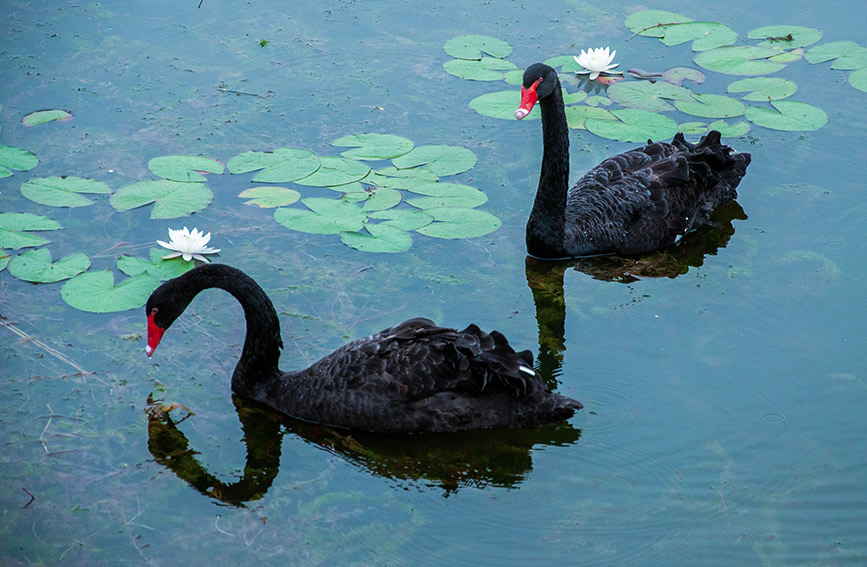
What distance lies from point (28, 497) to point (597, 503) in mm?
2854

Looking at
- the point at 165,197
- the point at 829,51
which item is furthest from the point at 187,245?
the point at 829,51

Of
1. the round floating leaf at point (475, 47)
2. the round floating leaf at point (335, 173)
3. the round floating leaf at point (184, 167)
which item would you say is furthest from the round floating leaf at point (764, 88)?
the round floating leaf at point (184, 167)

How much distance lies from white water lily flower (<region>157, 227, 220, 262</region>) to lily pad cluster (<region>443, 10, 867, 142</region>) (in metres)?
2.88

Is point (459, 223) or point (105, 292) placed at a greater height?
point (459, 223)

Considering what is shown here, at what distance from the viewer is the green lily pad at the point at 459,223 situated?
701 cm

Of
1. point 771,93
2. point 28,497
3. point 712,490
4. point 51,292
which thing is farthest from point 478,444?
point 771,93

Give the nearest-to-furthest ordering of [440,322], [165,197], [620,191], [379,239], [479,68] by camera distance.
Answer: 1. [440,322]
2. [379,239]
3. [620,191]
4. [165,197]
5. [479,68]

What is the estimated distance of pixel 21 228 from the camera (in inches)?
272

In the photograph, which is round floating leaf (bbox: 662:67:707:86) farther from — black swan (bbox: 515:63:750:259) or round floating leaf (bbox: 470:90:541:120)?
black swan (bbox: 515:63:750:259)

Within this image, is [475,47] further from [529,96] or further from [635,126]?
[529,96]

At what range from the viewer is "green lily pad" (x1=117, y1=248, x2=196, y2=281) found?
6.49 meters

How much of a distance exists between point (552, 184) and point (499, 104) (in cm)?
191

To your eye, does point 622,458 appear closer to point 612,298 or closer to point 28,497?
point 612,298

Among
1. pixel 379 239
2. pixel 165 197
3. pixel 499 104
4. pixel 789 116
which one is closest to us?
pixel 379 239
